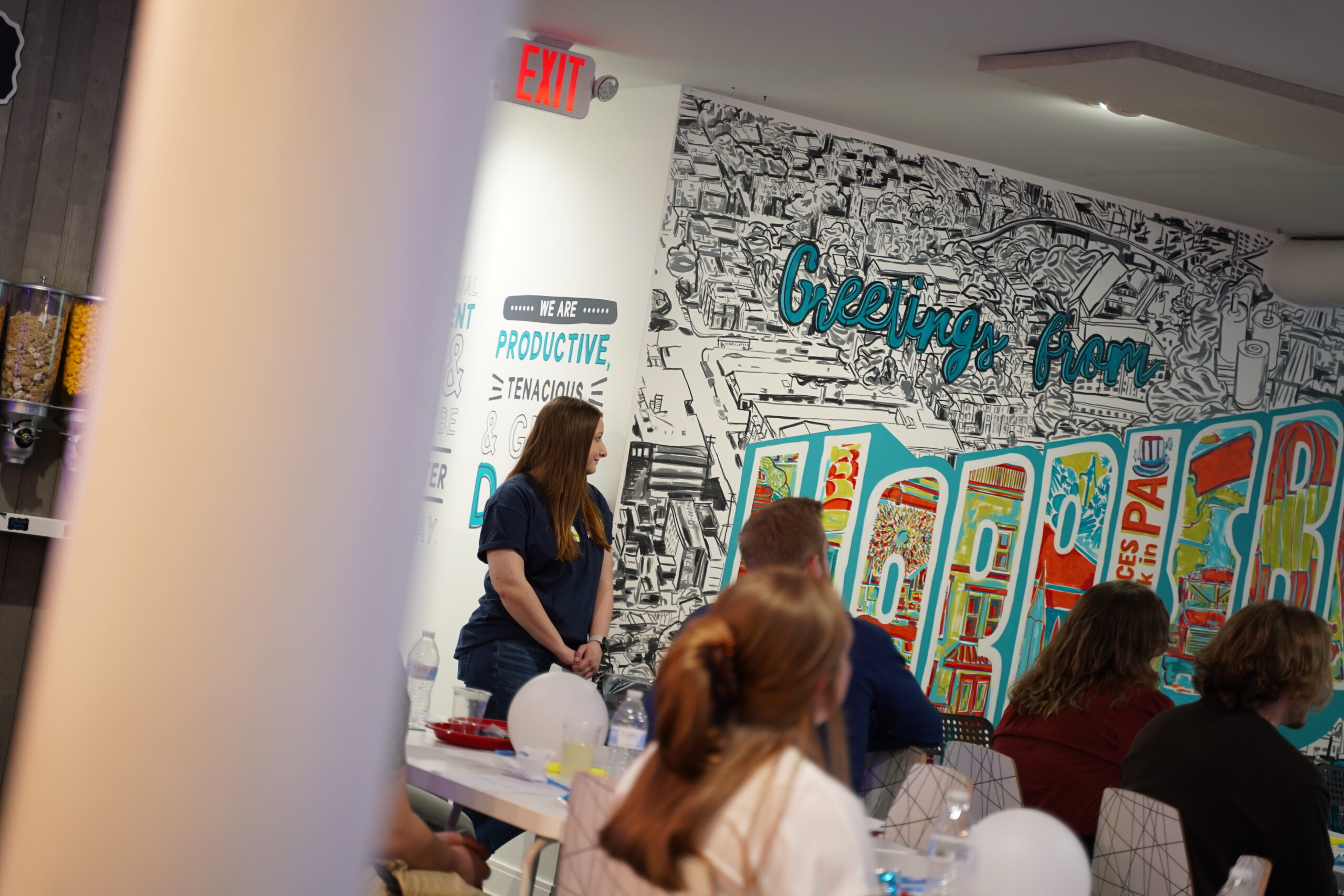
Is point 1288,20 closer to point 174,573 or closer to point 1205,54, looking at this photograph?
point 1205,54

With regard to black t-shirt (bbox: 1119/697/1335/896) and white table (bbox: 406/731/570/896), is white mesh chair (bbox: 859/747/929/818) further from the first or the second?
white table (bbox: 406/731/570/896)

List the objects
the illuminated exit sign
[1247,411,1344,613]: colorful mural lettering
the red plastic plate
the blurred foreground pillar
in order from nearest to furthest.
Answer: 1. the blurred foreground pillar
2. the red plastic plate
3. the illuminated exit sign
4. [1247,411,1344,613]: colorful mural lettering

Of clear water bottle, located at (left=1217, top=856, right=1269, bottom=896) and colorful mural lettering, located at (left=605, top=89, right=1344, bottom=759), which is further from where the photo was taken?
colorful mural lettering, located at (left=605, top=89, right=1344, bottom=759)

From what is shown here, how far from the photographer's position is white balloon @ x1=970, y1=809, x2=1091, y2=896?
8.36 ft

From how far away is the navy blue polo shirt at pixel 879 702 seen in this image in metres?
3.38

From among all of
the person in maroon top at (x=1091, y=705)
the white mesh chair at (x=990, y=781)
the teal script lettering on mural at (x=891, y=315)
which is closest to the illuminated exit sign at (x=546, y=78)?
the teal script lettering on mural at (x=891, y=315)

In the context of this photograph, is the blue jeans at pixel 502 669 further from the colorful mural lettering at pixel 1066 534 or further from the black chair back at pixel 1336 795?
the black chair back at pixel 1336 795

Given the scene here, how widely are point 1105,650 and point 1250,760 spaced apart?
1.96 ft

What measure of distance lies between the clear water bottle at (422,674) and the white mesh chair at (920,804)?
1.36 metres

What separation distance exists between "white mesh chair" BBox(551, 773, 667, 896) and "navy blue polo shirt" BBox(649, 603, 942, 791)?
0.93 meters

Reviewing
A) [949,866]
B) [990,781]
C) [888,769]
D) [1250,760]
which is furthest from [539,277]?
[949,866]

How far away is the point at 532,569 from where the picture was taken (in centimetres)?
445

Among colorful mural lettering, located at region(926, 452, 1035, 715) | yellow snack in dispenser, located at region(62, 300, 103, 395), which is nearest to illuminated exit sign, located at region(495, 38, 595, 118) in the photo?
yellow snack in dispenser, located at region(62, 300, 103, 395)

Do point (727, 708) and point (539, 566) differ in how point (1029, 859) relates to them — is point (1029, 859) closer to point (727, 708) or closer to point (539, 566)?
point (727, 708)
